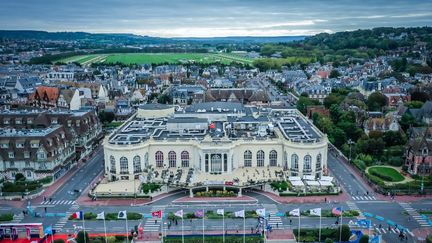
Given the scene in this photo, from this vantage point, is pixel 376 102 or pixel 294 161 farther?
pixel 376 102

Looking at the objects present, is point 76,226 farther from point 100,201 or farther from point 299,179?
point 299,179

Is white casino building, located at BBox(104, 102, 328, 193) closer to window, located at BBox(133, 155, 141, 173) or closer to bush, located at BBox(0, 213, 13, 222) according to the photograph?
window, located at BBox(133, 155, 141, 173)

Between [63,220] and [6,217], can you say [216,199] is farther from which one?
[6,217]

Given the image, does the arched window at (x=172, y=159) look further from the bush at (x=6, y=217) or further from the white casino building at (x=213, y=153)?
the bush at (x=6, y=217)

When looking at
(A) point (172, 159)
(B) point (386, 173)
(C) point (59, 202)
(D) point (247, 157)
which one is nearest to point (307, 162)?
(D) point (247, 157)

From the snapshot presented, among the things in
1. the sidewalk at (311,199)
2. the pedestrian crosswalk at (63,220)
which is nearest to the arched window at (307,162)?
the sidewalk at (311,199)

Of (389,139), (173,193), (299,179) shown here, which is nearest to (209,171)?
(173,193)

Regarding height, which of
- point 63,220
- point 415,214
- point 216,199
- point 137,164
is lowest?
point 63,220
